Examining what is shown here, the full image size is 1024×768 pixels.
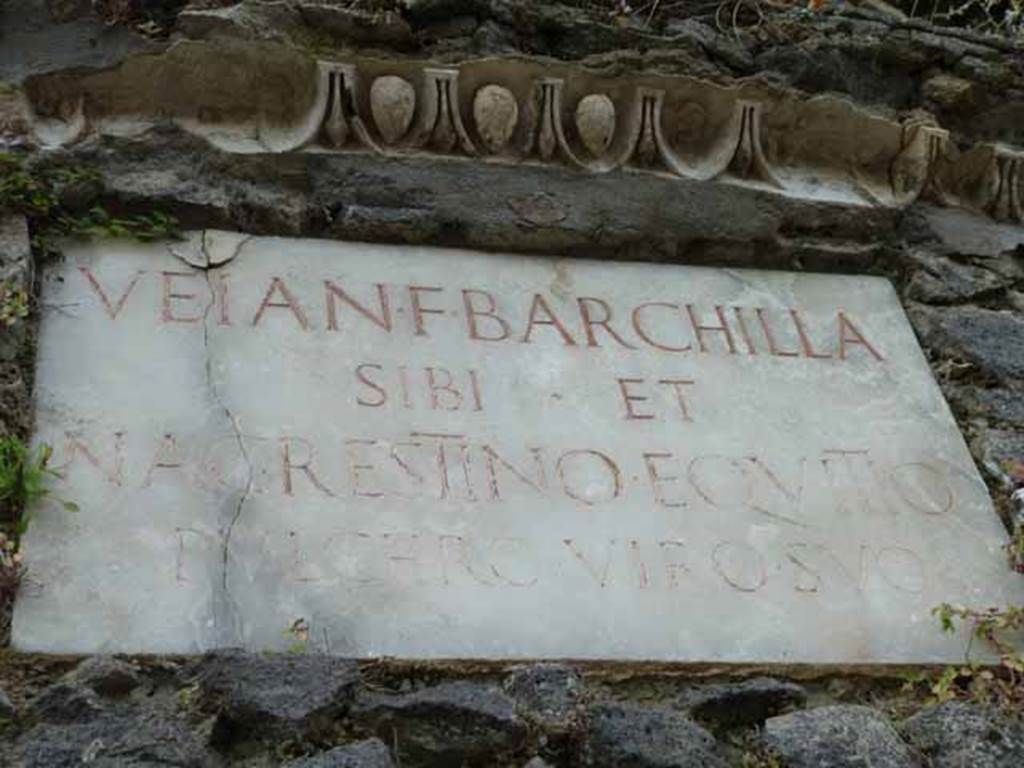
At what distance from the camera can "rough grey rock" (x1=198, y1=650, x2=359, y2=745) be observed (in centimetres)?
231

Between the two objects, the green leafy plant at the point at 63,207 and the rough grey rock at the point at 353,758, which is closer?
the rough grey rock at the point at 353,758

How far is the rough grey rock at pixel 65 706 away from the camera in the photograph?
7.54 feet

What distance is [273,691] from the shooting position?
235 centimetres

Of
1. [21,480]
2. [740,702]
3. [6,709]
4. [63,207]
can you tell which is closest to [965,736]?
[740,702]

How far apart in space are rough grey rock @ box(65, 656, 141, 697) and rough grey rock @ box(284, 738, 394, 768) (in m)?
0.31

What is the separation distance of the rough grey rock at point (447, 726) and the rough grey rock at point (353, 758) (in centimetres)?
6

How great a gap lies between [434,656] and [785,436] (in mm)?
924

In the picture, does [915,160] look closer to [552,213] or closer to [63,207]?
[552,213]

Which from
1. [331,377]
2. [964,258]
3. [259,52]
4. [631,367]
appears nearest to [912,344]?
[964,258]

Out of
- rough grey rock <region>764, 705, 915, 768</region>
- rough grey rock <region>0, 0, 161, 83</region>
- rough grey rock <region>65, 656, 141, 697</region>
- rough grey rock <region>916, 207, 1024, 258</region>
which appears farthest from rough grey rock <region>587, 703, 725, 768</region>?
rough grey rock <region>0, 0, 161, 83</region>

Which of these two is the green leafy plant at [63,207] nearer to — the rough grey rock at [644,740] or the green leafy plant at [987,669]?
the rough grey rock at [644,740]

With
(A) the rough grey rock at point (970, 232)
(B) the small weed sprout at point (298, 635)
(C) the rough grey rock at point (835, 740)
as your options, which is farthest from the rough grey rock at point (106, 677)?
(A) the rough grey rock at point (970, 232)

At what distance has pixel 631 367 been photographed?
3186 millimetres

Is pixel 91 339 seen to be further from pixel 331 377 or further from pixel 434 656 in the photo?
pixel 434 656
